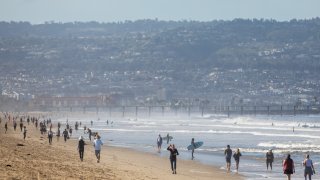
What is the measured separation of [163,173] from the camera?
26016 mm

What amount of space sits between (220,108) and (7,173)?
16901 cm

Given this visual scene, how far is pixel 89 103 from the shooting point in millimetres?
192250

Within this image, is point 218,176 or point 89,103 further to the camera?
point 89,103

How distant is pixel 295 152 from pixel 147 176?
17982mm

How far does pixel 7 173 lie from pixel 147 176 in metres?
5.91

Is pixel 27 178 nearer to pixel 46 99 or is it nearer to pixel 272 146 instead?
pixel 272 146

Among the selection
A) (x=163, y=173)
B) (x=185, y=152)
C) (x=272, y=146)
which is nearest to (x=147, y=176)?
(x=163, y=173)

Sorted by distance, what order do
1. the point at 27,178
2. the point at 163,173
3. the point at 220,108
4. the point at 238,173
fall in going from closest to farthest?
the point at 27,178
the point at 163,173
the point at 238,173
the point at 220,108

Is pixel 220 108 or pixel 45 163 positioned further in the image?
pixel 220 108

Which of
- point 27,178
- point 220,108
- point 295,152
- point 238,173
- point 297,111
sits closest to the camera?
point 27,178

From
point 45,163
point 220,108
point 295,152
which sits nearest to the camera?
point 45,163

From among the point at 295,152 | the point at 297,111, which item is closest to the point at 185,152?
the point at 295,152

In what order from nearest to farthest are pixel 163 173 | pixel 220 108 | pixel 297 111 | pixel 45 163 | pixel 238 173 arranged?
pixel 45 163, pixel 163 173, pixel 238 173, pixel 297 111, pixel 220 108

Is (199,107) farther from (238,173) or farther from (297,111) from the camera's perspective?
(238,173)
